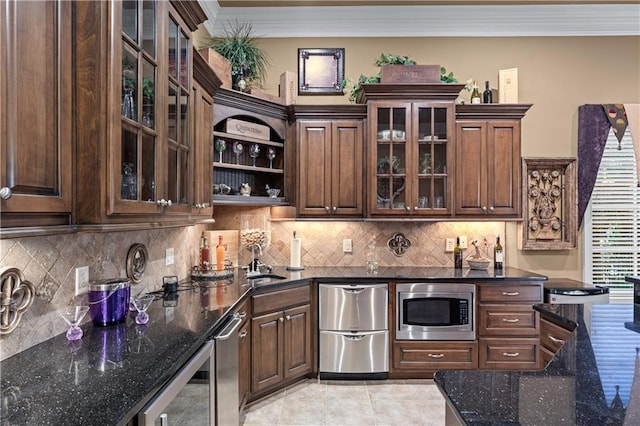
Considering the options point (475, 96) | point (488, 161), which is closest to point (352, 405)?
point (488, 161)

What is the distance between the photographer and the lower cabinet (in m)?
3.49

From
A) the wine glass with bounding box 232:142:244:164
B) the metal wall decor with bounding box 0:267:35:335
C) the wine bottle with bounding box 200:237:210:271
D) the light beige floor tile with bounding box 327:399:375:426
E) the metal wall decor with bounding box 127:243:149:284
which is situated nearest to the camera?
the metal wall decor with bounding box 0:267:35:335

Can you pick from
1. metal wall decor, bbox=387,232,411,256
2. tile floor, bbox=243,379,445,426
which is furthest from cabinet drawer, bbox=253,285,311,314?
metal wall decor, bbox=387,232,411,256

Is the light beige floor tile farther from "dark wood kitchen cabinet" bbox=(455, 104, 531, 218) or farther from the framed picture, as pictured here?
the framed picture

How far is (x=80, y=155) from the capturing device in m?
1.45

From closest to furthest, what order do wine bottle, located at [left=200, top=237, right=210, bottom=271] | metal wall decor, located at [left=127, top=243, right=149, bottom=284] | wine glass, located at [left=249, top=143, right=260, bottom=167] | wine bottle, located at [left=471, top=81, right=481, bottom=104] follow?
metal wall decor, located at [left=127, top=243, right=149, bottom=284], wine bottle, located at [left=200, top=237, right=210, bottom=271], wine glass, located at [left=249, top=143, right=260, bottom=167], wine bottle, located at [left=471, top=81, right=481, bottom=104]

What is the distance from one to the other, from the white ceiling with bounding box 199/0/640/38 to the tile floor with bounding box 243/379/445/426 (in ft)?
11.1

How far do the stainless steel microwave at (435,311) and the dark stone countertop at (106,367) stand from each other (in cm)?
169

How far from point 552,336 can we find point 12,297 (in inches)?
98.8

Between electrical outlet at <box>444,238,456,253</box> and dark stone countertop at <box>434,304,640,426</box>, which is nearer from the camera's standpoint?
dark stone countertop at <box>434,304,640,426</box>

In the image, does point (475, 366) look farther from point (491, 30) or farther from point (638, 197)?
point (491, 30)

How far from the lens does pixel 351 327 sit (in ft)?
11.4

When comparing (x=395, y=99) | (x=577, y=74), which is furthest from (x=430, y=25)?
(x=577, y=74)

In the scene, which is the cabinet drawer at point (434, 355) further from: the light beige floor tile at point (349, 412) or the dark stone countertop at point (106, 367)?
the dark stone countertop at point (106, 367)
